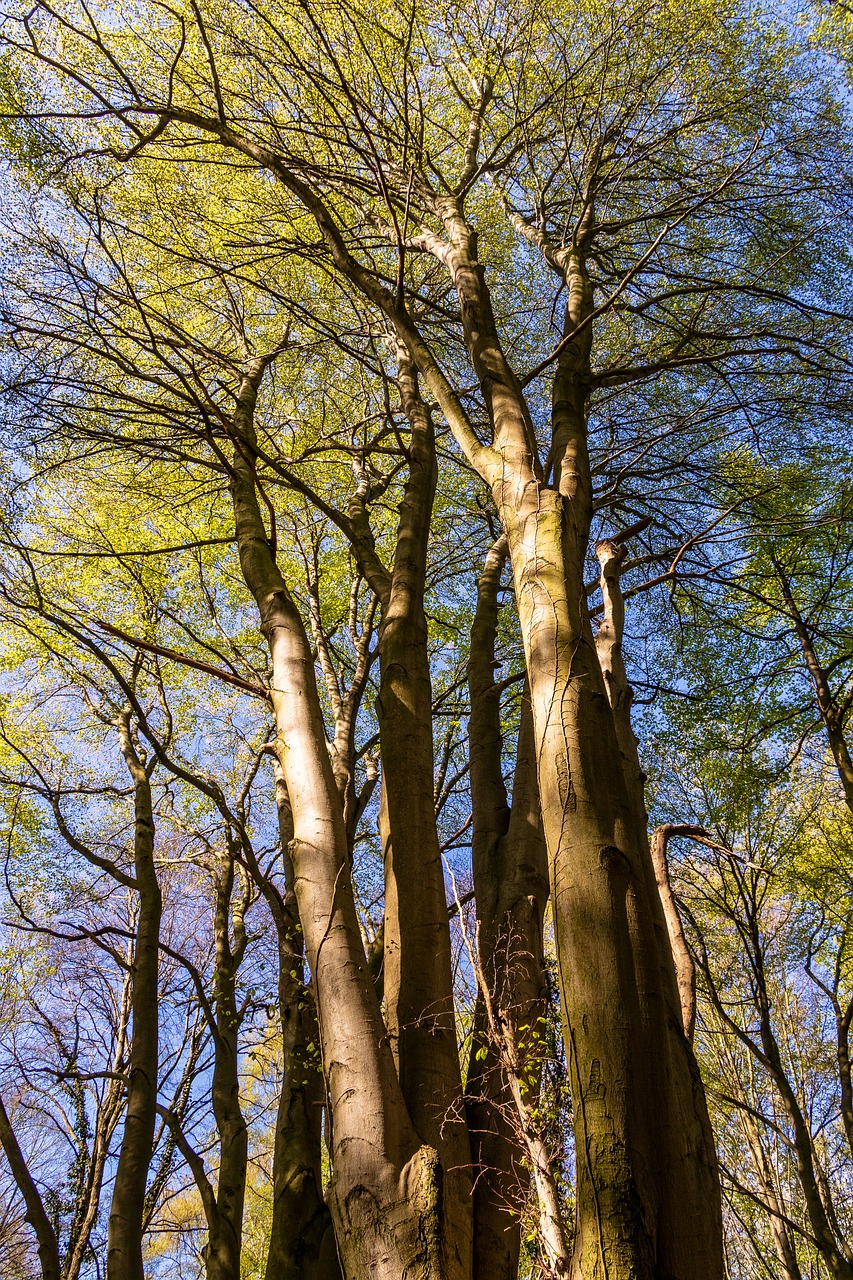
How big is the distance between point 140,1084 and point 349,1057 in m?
3.46

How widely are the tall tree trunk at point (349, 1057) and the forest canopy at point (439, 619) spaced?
13 mm

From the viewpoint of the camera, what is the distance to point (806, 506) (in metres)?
7.71

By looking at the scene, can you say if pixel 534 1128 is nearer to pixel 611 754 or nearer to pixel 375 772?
pixel 611 754

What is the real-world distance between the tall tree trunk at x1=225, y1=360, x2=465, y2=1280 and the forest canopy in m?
0.01

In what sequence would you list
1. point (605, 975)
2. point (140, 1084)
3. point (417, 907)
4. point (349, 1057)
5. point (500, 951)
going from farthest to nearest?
point (140, 1084) → point (500, 951) → point (417, 907) → point (349, 1057) → point (605, 975)

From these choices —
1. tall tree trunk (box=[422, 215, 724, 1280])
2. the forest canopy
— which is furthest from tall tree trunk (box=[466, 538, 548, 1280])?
tall tree trunk (box=[422, 215, 724, 1280])

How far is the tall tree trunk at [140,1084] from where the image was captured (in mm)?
4402

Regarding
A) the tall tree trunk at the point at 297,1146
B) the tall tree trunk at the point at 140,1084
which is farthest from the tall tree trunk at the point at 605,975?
the tall tree trunk at the point at 140,1084

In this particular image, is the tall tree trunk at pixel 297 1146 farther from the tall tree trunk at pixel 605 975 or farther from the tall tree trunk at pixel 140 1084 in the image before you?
the tall tree trunk at pixel 605 975

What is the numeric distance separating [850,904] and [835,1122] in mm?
3361

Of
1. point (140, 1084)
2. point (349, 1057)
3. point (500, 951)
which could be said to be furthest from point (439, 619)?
point (349, 1057)

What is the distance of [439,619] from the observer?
845 cm

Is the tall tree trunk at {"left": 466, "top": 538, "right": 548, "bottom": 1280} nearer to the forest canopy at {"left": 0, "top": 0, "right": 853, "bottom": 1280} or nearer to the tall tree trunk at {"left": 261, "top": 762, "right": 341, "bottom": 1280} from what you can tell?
the forest canopy at {"left": 0, "top": 0, "right": 853, "bottom": 1280}

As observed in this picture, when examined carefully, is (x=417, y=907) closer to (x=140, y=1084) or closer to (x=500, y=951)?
(x=500, y=951)
